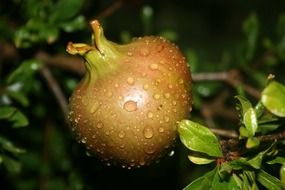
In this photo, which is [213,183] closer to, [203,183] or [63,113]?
[203,183]

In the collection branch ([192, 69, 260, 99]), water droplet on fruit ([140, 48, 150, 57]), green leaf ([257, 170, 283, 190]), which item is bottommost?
branch ([192, 69, 260, 99])

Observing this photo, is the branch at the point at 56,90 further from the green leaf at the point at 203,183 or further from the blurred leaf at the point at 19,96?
the green leaf at the point at 203,183

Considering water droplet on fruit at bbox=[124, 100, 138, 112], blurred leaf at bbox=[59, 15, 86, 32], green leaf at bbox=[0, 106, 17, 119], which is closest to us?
water droplet on fruit at bbox=[124, 100, 138, 112]

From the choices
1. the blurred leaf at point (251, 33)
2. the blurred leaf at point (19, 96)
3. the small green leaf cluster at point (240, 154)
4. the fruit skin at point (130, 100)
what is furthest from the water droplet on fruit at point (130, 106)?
the blurred leaf at point (251, 33)

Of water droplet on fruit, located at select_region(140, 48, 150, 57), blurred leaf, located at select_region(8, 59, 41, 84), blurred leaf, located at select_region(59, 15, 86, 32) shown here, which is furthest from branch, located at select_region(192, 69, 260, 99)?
water droplet on fruit, located at select_region(140, 48, 150, 57)

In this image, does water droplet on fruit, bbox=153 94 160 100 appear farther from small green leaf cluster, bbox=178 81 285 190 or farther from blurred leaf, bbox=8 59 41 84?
blurred leaf, bbox=8 59 41 84

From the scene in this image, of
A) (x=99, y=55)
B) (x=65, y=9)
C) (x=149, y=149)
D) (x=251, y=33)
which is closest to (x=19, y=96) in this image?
(x=65, y=9)
